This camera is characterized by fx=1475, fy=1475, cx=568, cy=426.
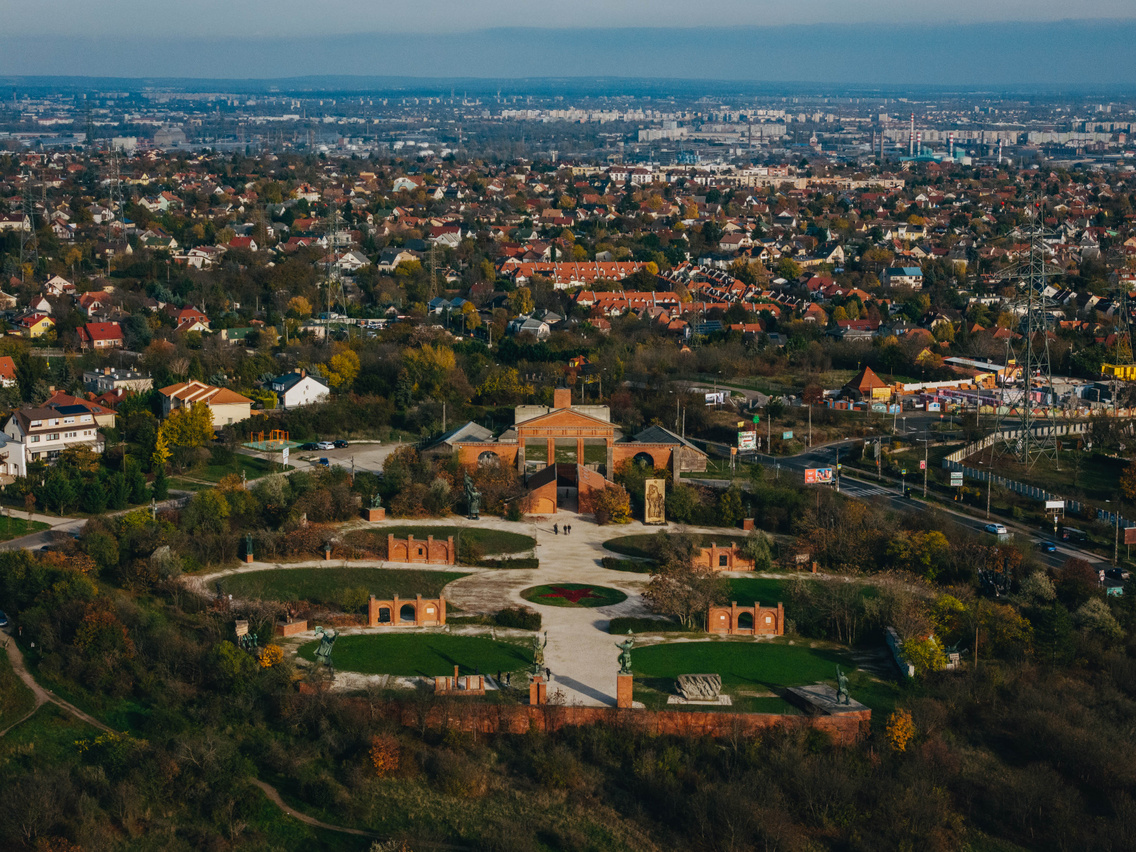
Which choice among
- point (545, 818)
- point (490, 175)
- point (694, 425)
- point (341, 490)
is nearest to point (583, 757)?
point (545, 818)

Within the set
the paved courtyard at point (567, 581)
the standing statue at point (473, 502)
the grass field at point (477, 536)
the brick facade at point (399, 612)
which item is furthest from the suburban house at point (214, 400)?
the brick facade at point (399, 612)

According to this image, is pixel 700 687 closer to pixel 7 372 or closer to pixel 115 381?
pixel 115 381

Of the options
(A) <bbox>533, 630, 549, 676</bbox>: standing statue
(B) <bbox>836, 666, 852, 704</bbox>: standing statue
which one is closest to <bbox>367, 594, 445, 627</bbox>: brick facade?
(A) <bbox>533, 630, 549, 676</bbox>: standing statue

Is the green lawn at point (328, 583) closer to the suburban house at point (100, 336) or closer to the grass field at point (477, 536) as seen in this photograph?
the grass field at point (477, 536)

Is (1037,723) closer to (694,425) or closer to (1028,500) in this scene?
(1028,500)

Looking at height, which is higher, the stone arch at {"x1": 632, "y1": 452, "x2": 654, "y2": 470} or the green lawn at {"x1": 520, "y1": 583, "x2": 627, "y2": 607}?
the stone arch at {"x1": 632, "y1": 452, "x2": 654, "y2": 470}

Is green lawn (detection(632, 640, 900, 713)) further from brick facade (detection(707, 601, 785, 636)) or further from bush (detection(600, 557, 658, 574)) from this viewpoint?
bush (detection(600, 557, 658, 574))

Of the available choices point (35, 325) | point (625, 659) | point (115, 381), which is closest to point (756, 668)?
point (625, 659)
